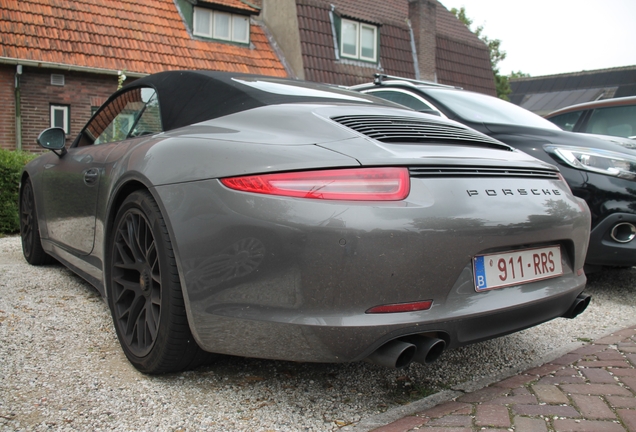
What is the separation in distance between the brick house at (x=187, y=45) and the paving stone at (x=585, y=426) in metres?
12.8

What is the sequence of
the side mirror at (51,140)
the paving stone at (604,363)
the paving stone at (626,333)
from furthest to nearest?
the side mirror at (51,140) < the paving stone at (626,333) < the paving stone at (604,363)

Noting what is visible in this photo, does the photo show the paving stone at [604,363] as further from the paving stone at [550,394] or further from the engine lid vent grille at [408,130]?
the engine lid vent grille at [408,130]

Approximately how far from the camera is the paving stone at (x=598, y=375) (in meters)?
2.50

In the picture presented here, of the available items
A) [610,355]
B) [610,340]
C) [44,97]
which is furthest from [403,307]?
[44,97]

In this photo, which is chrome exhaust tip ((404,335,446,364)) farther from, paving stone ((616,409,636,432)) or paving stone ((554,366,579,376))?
paving stone ((554,366,579,376))

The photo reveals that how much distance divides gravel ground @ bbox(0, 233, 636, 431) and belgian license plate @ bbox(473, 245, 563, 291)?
570 millimetres

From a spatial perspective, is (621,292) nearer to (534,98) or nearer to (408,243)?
(408,243)

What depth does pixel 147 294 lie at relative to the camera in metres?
2.42

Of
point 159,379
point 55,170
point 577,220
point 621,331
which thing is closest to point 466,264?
point 577,220

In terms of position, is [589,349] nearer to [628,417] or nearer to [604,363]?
[604,363]

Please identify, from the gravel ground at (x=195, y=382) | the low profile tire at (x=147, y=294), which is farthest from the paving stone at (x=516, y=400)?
the low profile tire at (x=147, y=294)

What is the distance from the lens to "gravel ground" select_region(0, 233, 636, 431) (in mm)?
2096

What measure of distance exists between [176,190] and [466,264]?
3.67ft

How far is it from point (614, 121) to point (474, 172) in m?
5.27
